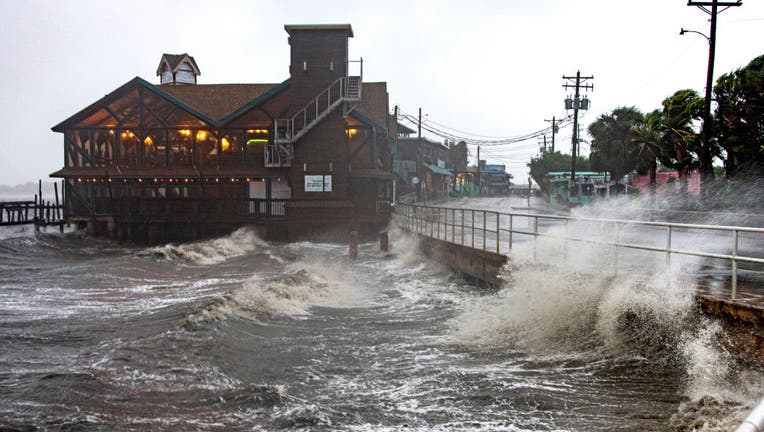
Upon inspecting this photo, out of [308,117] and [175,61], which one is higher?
[175,61]

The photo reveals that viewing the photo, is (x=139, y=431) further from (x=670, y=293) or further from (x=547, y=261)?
(x=547, y=261)

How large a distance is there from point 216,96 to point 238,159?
667 cm

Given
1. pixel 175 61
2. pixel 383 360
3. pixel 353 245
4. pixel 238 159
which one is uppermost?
pixel 175 61

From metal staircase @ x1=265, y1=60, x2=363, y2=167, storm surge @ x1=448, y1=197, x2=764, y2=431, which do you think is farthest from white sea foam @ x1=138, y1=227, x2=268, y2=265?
storm surge @ x1=448, y1=197, x2=764, y2=431

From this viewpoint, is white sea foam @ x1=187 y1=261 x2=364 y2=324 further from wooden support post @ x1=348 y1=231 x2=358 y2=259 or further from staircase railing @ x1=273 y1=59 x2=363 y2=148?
staircase railing @ x1=273 y1=59 x2=363 y2=148

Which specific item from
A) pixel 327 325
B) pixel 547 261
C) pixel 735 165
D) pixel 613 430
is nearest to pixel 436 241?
pixel 547 261

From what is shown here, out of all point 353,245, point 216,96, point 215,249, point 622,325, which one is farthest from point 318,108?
point 622,325

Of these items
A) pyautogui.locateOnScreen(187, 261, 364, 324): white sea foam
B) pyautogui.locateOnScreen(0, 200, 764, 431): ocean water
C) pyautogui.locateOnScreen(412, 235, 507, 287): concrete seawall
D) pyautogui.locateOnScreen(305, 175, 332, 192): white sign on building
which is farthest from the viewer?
pyautogui.locateOnScreen(305, 175, 332, 192): white sign on building

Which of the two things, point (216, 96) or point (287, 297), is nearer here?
point (287, 297)

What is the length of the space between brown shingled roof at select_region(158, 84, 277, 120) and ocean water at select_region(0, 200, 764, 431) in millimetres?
29545

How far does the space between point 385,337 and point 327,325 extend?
1552 mm

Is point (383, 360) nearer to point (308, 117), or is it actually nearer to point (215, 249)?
point (215, 249)

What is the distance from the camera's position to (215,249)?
3023 cm

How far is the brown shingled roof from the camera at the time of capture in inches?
1756
